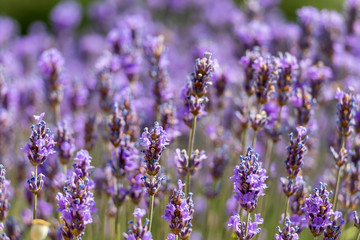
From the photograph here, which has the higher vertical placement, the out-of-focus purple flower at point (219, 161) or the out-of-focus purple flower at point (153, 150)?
the out-of-focus purple flower at point (219, 161)

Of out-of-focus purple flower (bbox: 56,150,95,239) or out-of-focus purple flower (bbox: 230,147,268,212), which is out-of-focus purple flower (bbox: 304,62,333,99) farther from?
out-of-focus purple flower (bbox: 56,150,95,239)

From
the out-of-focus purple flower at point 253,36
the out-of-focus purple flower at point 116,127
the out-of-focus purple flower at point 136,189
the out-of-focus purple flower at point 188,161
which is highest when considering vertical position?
the out-of-focus purple flower at point 253,36

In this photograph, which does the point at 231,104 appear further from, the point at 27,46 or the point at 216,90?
the point at 27,46

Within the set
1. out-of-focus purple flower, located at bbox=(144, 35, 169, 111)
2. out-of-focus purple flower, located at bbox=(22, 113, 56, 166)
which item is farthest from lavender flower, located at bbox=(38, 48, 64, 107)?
out-of-focus purple flower, located at bbox=(22, 113, 56, 166)

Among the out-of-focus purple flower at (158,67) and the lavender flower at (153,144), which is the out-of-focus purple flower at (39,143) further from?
the out-of-focus purple flower at (158,67)

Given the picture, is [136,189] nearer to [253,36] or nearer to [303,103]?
[303,103]

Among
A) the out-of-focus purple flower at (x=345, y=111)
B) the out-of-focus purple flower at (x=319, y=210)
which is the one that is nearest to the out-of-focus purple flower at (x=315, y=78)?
the out-of-focus purple flower at (x=345, y=111)
